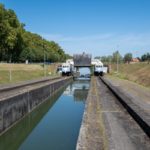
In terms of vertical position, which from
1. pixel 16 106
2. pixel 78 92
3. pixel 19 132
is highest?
pixel 16 106

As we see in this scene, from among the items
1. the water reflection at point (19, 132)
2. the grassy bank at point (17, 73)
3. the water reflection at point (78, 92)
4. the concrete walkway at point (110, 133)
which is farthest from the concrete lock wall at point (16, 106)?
the grassy bank at point (17, 73)

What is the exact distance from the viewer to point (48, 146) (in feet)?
55.4

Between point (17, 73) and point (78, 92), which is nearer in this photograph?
point (78, 92)

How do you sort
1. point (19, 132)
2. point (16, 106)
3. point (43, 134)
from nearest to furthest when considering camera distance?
point (43, 134) < point (19, 132) < point (16, 106)

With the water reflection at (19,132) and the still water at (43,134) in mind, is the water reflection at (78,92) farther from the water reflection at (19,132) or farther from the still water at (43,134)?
the still water at (43,134)

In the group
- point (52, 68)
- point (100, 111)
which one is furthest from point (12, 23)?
point (100, 111)

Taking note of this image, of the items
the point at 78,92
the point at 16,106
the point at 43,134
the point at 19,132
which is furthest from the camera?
the point at 78,92

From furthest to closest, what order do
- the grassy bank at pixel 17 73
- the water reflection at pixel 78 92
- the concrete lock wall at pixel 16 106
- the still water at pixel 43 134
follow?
the grassy bank at pixel 17 73, the water reflection at pixel 78 92, the concrete lock wall at pixel 16 106, the still water at pixel 43 134

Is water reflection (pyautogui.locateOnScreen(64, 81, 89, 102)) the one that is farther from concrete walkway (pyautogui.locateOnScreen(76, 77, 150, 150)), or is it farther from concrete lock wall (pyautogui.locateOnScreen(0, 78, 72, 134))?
concrete walkway (pyautogui.locateOnScreen(76, 77, 150, 150))

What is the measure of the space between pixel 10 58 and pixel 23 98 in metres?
75.0

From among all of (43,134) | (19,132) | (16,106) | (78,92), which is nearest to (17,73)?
(78,92)

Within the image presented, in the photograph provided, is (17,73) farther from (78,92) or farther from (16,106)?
(16,106)

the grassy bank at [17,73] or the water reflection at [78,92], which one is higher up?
the grassy bank at [17,73]

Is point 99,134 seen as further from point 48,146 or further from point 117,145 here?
point 48,146
